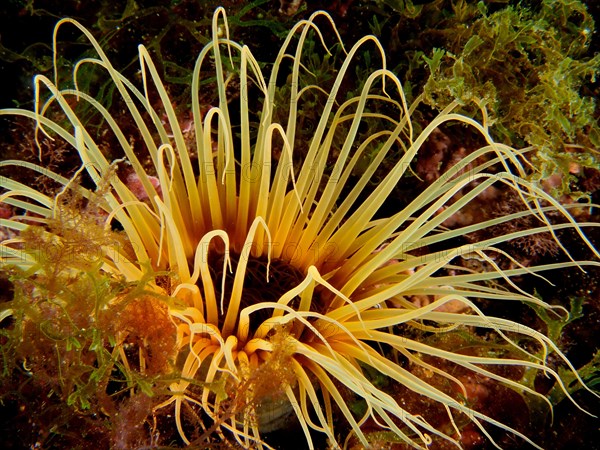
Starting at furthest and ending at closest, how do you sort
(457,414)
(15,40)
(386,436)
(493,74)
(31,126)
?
1. (15,40)
2. (31,126)
3. (493,74)
4. (457,414)
5. (386,436)

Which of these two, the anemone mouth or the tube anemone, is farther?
the anemone mouth

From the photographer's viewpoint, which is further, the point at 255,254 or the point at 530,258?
the point at 530,258

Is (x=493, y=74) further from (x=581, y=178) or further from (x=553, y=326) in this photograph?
(x=553, y=326)

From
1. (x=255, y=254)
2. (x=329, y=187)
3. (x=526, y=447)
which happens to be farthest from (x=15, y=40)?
(x=526, y=447)

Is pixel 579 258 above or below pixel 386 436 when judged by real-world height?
above

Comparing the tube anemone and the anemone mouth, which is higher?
the tube anemone
